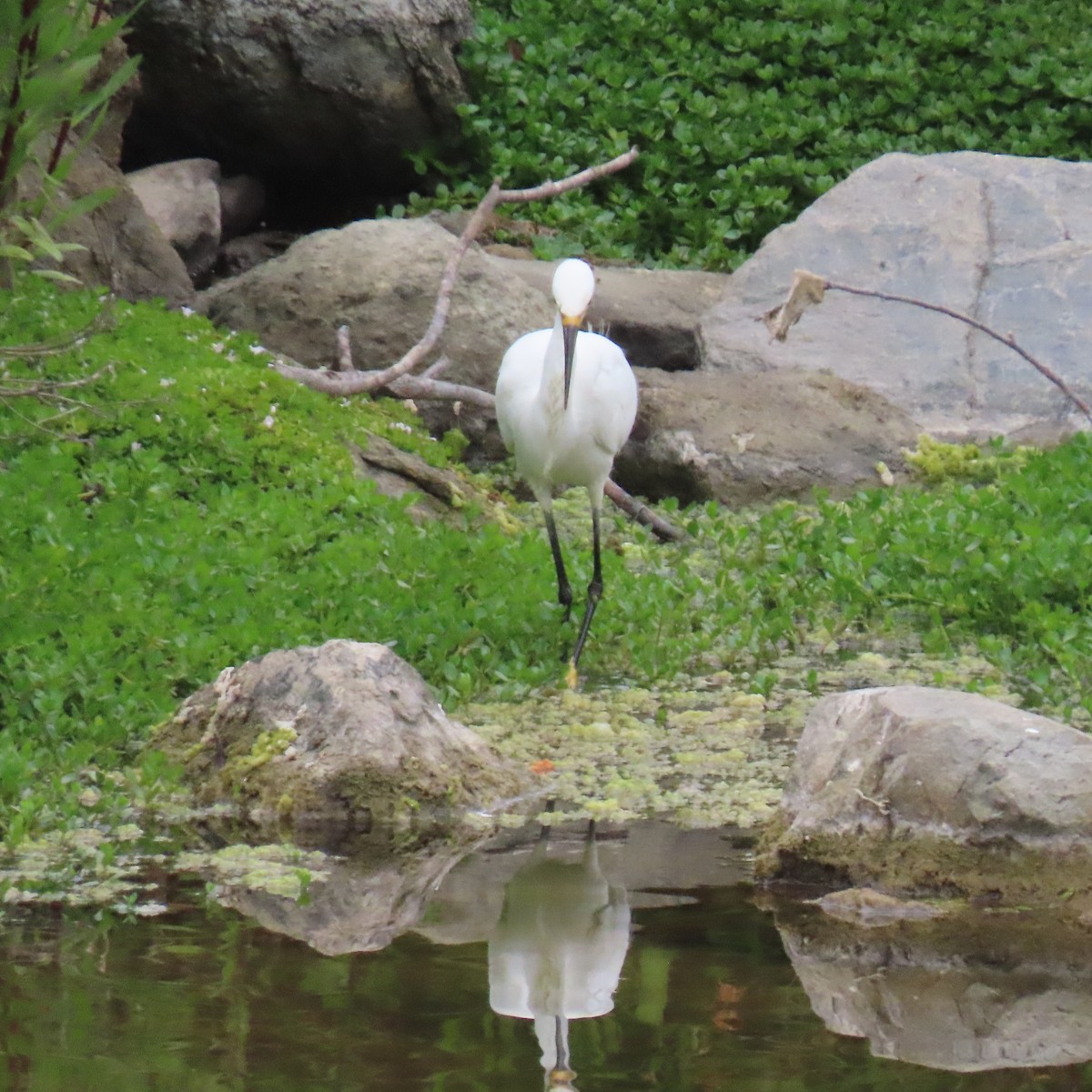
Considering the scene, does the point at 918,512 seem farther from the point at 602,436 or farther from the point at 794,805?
the point at 794,805

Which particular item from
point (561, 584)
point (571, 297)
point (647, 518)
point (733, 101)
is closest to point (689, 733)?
point (561, 584)

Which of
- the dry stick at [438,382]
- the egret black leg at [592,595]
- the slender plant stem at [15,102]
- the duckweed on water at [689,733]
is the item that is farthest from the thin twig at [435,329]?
the slender plant stem at [15,102]

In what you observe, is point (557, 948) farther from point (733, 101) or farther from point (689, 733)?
point (733, 101)

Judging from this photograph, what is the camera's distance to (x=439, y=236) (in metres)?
10.4

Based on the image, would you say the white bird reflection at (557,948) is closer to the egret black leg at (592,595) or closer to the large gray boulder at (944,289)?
the egret black leg at (592,595)

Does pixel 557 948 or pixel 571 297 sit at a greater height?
pixel 571 297

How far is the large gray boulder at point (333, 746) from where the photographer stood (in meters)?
4.64

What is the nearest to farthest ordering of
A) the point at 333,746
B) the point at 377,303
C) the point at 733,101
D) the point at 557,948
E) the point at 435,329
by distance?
the point at 557,948 → the point at 333,746 → the point at 435,329 → the point at 377,303 → the point at 733,101

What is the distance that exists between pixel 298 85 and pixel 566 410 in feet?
22.4

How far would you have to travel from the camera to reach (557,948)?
370 centimetres

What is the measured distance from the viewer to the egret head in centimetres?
632

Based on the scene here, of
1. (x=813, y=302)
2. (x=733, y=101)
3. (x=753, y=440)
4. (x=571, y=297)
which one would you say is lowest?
(x=753, y=440)

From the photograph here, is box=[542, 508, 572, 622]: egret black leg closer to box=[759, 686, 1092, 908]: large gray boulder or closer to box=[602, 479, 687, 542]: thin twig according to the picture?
box=[602, 479, 687, 542]: thin twig

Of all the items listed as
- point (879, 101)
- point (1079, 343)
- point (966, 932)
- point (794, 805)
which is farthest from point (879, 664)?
point (879, 101)
